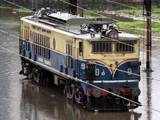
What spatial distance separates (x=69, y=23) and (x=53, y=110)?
16.3 feet

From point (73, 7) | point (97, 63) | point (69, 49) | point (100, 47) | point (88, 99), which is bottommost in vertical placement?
point (88, 99)

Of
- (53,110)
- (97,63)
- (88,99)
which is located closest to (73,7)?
(97,63)

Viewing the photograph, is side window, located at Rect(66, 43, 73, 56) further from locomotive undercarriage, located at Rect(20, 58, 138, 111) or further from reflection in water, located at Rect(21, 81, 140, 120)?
reflection in water, located at Rect(21, 81, 140, 120)

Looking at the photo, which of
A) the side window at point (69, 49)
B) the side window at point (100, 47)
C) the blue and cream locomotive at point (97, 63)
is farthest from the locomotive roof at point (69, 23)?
the side window at point (69, 49)

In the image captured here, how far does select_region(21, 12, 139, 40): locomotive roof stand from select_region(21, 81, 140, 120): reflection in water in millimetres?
2738

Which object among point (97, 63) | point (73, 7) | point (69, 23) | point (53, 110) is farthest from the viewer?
point (73, 7)

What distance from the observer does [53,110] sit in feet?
93.4

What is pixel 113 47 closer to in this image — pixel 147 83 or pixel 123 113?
pixel 123 113

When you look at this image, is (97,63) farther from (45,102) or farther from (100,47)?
(45,102)

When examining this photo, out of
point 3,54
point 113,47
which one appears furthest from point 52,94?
point 3,54

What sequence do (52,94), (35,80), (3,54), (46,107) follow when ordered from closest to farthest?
1. (46,107)
2. (52,94)
3. (35,80)
4. (3,54)

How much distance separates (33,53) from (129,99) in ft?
26.2

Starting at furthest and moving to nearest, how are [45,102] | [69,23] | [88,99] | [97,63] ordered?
1. [69,23]
2. [45,102]
3. [97,63]
4. [88,99]

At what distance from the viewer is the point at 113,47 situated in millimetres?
28500
